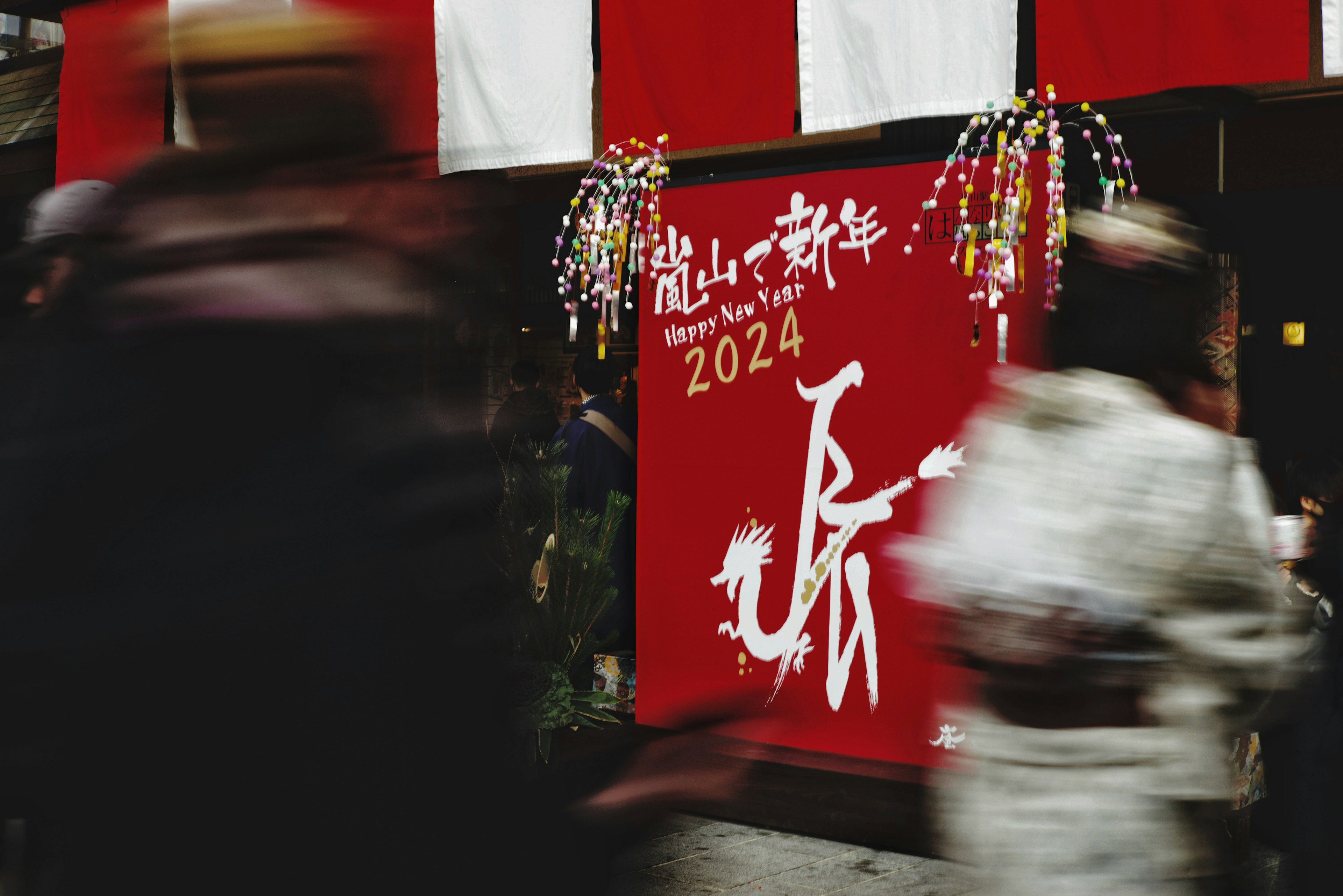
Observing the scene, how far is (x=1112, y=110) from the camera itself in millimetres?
7266

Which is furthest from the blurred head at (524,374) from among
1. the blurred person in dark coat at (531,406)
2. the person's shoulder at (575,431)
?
the person's shoulder at (575,431)

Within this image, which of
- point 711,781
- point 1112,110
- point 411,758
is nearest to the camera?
point 411,758

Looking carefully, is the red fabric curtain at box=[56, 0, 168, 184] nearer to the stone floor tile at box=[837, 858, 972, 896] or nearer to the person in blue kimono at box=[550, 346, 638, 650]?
the stone floor tile at box=[837, 858, 972, 896]

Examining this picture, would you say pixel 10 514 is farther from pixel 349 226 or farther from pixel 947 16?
pixel 947 16

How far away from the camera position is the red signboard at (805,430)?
5.53m

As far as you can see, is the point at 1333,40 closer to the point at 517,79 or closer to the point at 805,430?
the point at 805,430

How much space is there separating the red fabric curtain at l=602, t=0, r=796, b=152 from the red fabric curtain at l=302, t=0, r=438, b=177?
5.07 meters

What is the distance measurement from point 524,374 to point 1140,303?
6.10 m

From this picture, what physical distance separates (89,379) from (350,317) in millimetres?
177

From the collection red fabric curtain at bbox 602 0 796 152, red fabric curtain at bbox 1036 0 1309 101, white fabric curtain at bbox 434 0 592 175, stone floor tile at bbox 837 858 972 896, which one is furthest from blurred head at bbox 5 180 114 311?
white fabric curtain at bbox 434 0 592 175

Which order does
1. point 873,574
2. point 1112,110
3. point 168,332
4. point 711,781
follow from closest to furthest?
point 168,332 < point 711,781 < point 873,574 < point 1112,110

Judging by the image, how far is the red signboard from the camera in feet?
18.1

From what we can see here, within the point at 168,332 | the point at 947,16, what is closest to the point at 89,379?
the point at 168,332

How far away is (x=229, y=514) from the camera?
0.82 metres
